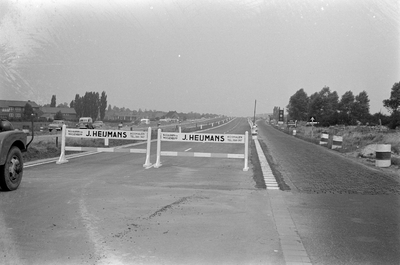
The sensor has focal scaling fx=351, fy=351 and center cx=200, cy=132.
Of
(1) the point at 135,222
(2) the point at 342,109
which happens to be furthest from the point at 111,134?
(2) the point at 342,109

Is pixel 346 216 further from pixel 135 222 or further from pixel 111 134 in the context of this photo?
pixel 111 134

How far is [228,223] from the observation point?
5551mm

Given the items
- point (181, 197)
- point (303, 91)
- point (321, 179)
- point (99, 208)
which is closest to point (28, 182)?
point (99, 208)

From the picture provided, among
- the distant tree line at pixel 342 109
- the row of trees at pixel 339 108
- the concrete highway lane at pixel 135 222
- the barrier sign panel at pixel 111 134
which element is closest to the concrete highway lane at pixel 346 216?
the concrete highway lane at pixel 135 222

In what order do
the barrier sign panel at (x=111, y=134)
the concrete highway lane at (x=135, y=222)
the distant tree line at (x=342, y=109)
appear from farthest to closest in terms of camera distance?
the distant tree line at (x=342, y=109) < the barrier sign panel at (x=111, y=134) < the concrete highway lane at (x=135, y=222)

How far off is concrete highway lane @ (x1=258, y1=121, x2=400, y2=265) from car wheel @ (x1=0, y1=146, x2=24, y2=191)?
18.8 ft

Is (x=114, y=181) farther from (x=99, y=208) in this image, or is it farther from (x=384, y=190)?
(x=384, y=190)

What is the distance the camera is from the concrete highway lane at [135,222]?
13.6 ft

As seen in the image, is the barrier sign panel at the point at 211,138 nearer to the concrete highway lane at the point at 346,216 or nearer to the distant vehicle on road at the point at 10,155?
the concrete highway lane at the point at 346,216

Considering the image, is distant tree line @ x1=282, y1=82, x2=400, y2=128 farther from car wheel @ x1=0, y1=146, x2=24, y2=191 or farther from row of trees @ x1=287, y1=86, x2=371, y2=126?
car wheel @ x1=0, y1=146, x2=24, y2=191

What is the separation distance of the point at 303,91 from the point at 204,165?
101039 mm

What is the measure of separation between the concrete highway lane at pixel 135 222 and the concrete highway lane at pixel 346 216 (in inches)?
21.5

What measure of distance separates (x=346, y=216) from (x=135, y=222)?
361cm

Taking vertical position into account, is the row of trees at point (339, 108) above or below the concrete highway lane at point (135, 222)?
above
